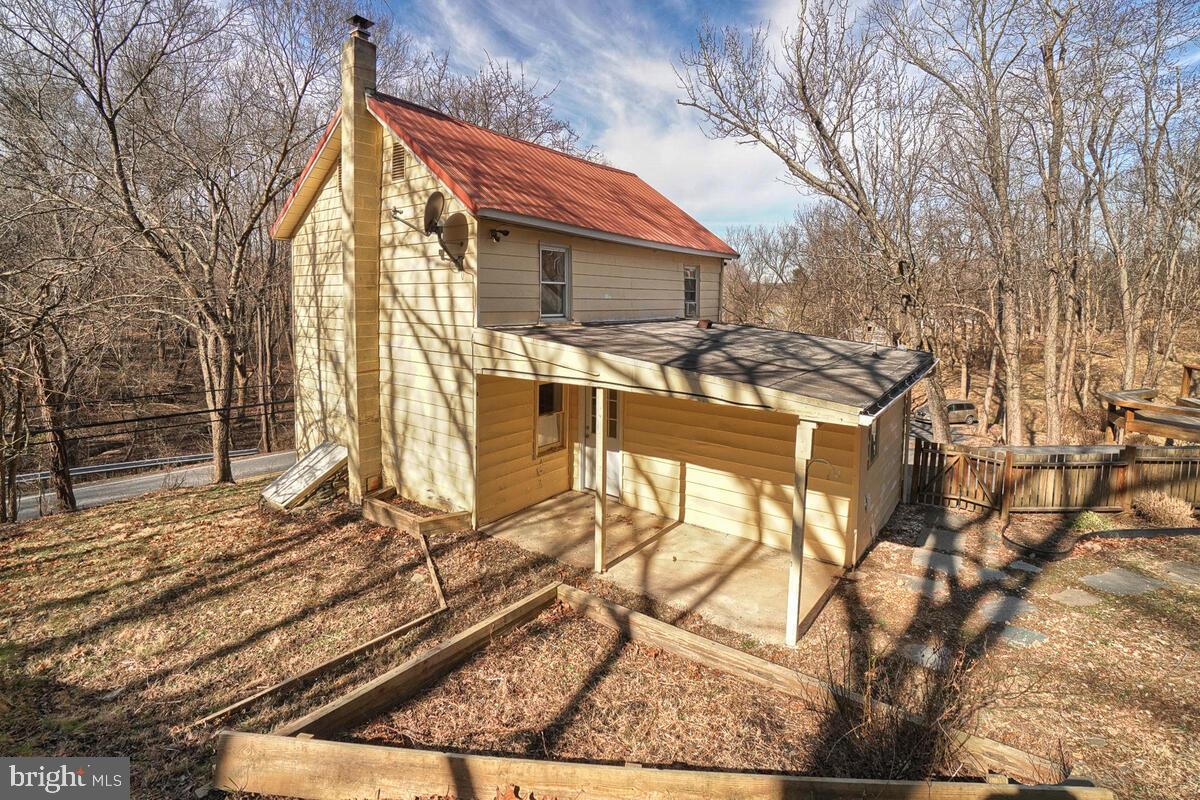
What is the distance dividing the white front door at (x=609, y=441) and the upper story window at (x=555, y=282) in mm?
1475

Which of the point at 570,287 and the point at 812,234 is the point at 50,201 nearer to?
the point at 570,287

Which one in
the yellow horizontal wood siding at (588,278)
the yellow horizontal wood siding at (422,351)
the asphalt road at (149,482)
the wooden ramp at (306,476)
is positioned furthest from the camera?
the asphalt road at (149,482)

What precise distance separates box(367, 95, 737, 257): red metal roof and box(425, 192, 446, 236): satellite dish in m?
0.28

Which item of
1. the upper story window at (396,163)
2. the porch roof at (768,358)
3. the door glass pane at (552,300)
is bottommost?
the porch roof at (768,358)

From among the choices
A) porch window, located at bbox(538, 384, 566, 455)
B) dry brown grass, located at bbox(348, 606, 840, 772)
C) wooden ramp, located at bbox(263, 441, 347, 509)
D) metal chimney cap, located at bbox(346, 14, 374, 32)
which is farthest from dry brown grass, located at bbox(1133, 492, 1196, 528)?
metal chimney cap, located at bbox(346, 14, 374, 32)

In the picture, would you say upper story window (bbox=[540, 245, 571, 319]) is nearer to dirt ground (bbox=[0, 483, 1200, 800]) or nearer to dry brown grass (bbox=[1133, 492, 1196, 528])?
dirt ground (bbox=[0, 483, 1200, 800])

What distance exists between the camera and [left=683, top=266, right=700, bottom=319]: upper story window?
13.0m

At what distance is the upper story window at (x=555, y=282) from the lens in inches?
356

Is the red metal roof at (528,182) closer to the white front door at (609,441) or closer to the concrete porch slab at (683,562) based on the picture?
the white front door at (609,441)

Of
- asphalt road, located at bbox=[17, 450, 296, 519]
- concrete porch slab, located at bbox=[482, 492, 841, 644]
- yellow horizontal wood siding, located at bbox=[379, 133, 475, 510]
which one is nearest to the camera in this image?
concrete porch slab, located at bbox=[482, 492, 841, 644]

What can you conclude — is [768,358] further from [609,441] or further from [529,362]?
[609,441]

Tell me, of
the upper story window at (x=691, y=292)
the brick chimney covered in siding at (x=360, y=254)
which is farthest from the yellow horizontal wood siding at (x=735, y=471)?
the upper story window at (x=691, y=292)

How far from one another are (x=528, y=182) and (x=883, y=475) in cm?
733

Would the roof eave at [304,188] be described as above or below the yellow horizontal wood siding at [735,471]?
above
